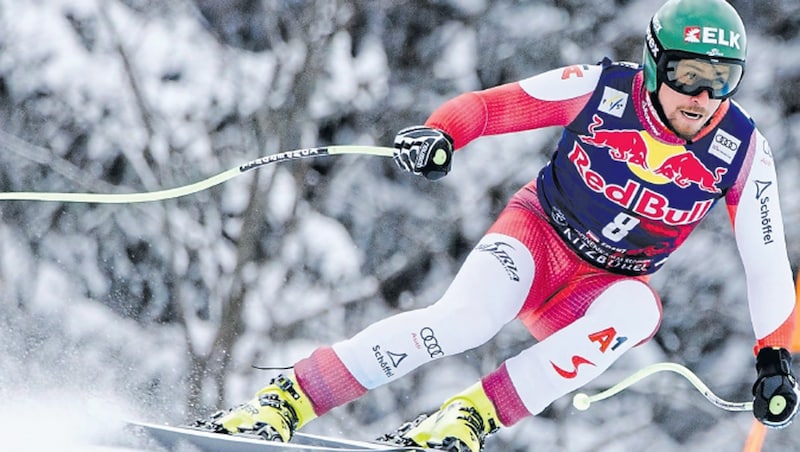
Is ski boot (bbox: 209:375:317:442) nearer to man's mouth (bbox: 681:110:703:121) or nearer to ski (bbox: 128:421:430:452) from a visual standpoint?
ski (bbox: 128:421:430:452)

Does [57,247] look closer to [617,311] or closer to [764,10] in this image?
[764,10]

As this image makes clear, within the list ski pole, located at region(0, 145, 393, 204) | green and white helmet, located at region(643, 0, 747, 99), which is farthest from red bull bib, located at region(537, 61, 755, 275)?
ski pole, located at region(0, 145, 393, 204)

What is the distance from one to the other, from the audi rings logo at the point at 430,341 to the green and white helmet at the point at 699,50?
0.79 m

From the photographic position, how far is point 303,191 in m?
9.87

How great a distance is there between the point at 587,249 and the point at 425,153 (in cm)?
55

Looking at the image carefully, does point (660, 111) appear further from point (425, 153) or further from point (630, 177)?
point (425, 153)

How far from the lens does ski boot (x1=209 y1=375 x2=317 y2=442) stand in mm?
3180

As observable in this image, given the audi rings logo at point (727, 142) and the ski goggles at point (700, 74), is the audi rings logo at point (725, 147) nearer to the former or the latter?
the audi rings logo at point (727, 142)

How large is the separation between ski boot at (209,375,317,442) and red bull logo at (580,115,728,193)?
3.18 feet

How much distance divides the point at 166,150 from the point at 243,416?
23.6ft

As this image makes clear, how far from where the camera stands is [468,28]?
10.2 metres

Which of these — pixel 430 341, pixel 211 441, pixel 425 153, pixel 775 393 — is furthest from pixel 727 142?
pixel 211 441

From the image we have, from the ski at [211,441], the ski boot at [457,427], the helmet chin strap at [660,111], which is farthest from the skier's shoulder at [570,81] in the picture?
the ski at [211,441]

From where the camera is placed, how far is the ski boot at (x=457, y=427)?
326 centimetres
